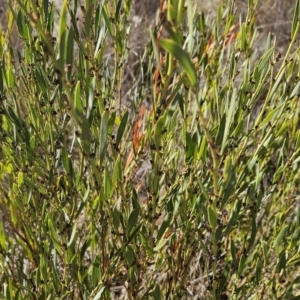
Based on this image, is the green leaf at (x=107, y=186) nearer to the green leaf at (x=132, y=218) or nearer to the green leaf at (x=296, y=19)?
the green leaf at (x=132, y=218)

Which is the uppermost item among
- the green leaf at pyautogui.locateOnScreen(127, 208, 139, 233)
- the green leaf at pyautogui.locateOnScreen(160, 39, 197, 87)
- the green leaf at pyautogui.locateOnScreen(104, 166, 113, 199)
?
the green leaf at pyautogui.locateOnScreen(160, 39, 197, 87)

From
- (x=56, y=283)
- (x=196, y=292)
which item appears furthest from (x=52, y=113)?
(x=196, y=292)

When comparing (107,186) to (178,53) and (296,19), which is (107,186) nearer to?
(178,53)

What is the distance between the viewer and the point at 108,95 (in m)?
1.13

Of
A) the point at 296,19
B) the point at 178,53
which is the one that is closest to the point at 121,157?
A: the point at 296,19

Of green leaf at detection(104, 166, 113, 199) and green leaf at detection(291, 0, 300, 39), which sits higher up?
green leaf at detection(291, 0, 300, 39)

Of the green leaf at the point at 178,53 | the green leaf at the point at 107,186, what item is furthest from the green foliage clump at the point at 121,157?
the green leaf at the point at 178,53

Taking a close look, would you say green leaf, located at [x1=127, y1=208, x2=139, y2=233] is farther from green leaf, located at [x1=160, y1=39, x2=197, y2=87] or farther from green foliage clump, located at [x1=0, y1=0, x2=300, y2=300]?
green leaf, located at [x1=160, y1=39, x2=197, y2=87]

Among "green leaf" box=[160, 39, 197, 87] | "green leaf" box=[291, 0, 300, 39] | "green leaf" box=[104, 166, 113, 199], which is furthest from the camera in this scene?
"green leaf" box=[291, 0, 300, 39]

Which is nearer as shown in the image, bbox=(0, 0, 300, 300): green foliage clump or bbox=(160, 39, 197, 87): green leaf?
bbox=(160, 39, 197, 87): green leaf

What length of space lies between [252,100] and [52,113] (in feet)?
1.29

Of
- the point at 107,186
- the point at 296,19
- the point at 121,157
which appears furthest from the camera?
the point at 121,157

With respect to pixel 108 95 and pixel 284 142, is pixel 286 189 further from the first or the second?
pixel 108 95

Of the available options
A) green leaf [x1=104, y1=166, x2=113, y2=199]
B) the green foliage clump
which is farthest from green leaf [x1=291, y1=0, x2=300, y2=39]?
green leaf [x1=104, y1=166, x2=113, y2=199]
